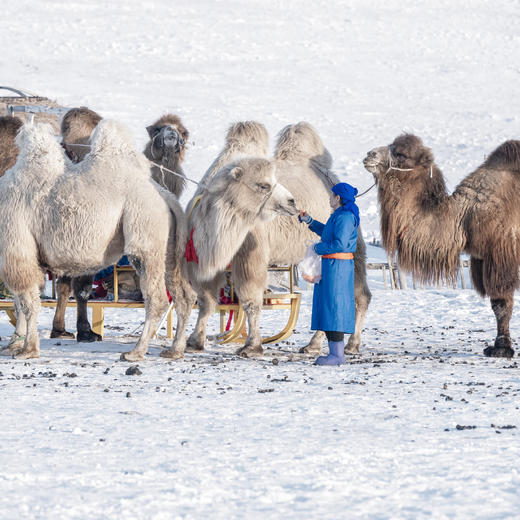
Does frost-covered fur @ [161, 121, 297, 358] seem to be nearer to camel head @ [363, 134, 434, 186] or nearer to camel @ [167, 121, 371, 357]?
camel @ [167, 121, 371, 357]

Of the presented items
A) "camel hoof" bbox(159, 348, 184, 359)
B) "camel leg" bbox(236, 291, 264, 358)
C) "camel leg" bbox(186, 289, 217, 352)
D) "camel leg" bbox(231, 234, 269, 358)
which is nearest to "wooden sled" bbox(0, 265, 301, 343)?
"camel leg" bbox(186, 289, 217, 352)

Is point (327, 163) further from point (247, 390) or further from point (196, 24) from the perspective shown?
point (196, 24)

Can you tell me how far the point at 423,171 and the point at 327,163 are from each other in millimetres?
1060

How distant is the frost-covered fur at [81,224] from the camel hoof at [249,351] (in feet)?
2.29

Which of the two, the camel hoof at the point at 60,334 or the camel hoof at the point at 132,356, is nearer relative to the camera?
the camel hoof at the point at 132,356

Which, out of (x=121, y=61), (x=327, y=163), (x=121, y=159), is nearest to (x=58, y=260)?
(x=121, y=159)

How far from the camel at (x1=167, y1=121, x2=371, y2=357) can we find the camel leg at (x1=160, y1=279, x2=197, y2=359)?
0.16 meters

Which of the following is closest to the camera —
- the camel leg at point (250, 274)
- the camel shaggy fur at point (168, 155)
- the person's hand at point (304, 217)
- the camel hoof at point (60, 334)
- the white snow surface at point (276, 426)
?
the white snow surface at point (276, 426)

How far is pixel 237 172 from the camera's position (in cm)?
773

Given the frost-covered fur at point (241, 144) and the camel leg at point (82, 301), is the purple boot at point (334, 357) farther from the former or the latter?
the camel leg at point (82, 301)

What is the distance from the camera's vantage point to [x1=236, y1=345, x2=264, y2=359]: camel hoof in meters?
8.12

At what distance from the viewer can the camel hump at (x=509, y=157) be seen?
8.66 metres

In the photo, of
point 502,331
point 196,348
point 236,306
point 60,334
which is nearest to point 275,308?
point 236,306

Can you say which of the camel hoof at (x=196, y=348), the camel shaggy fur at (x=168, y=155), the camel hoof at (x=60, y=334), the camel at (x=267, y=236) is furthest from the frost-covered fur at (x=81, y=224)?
the camel hoof at (x=60, y=334)
